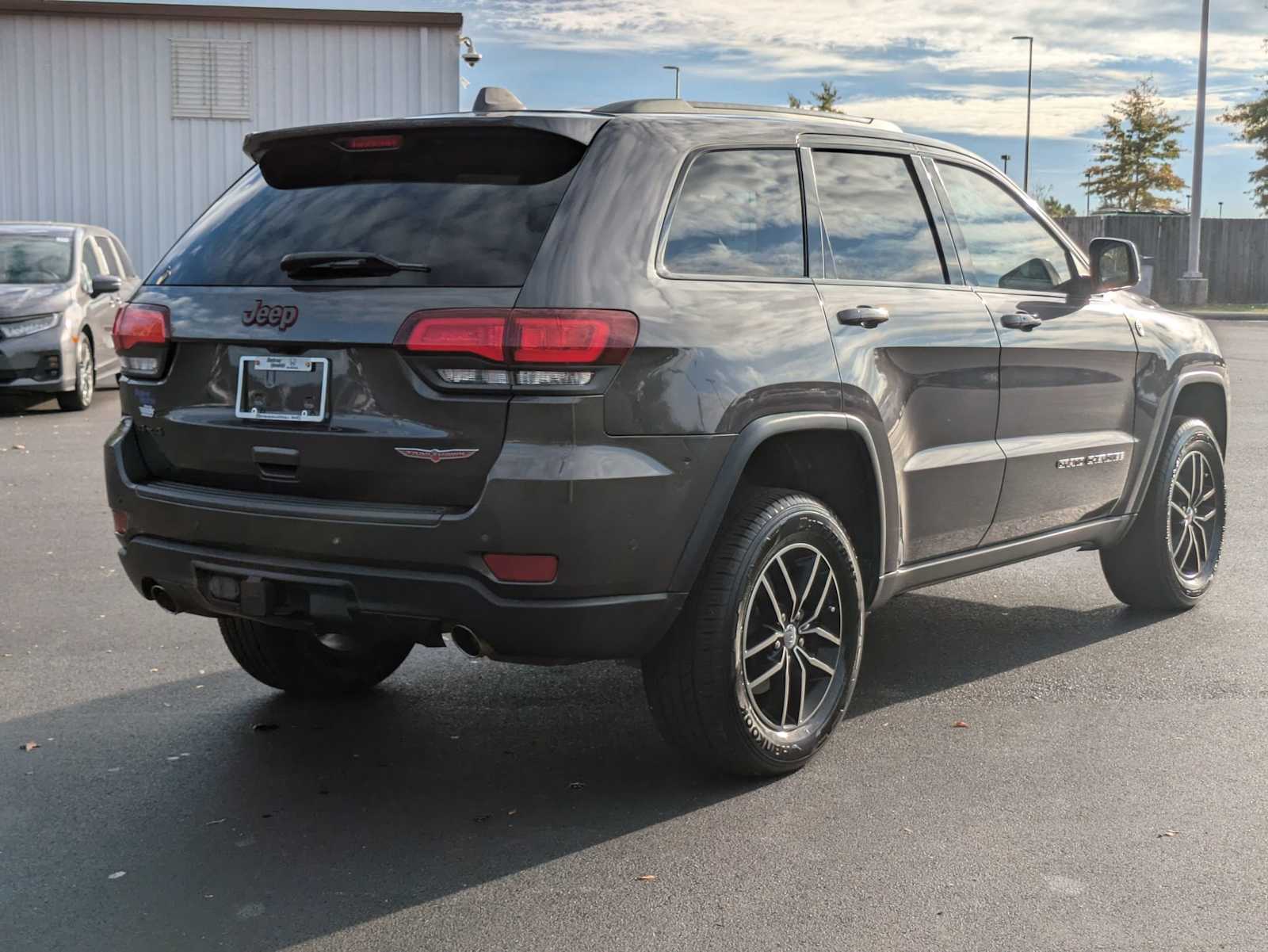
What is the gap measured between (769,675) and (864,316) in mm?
1090

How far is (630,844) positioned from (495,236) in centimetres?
157

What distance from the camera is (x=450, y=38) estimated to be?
2441 cm

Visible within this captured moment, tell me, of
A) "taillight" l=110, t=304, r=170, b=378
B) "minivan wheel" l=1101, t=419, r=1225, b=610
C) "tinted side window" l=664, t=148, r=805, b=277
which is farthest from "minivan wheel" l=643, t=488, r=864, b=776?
"minivan wheel" l=1101, t=419, r=1225, b=610

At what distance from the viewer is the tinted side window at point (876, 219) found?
15.7 feet

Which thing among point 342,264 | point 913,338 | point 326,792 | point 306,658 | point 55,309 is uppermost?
point 342,264

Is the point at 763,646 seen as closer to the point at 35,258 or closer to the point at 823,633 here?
the point at 823,633

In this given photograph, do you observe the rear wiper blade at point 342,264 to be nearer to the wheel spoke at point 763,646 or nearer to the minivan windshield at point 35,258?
the wheel spoke at point 763,646

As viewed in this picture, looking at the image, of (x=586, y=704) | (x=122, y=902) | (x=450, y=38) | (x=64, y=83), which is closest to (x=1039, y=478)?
(x=586, y=704)

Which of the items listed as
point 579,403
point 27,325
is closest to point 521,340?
point 579,403

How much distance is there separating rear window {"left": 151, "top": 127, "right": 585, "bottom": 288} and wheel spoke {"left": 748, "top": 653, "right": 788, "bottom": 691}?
1.31 metres

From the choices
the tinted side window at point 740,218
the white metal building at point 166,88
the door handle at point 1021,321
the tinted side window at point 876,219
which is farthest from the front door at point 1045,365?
the white metal building at point 166,88

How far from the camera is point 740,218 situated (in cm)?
445

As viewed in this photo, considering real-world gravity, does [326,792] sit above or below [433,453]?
below

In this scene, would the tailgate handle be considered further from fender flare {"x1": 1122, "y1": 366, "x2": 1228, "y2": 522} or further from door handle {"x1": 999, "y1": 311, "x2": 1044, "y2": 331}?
fender flare {"x1": 1122, "y1": 366, "x2": 1228, "y2": 522}
